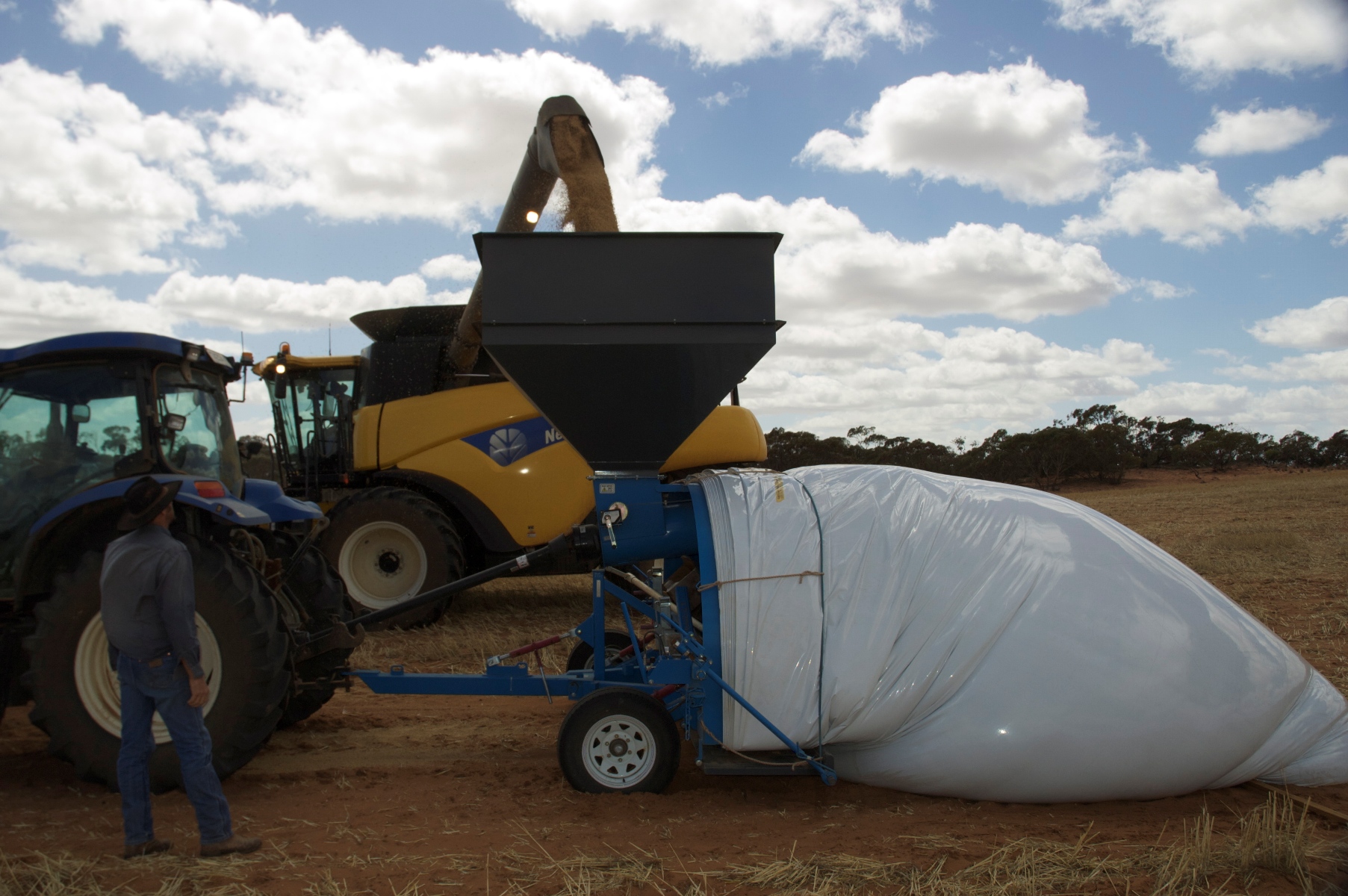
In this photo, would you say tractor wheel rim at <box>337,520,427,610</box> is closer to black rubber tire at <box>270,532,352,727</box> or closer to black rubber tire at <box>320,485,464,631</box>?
black rubber tire at <box>320,485,464,631</box>

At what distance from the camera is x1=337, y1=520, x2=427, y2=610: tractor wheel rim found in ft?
29.3

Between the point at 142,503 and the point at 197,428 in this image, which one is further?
the point at 197,428

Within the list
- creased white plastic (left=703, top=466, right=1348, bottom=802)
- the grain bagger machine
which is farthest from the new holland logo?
creased white plastic (left=703, top=466, right=1348, bottom=802)

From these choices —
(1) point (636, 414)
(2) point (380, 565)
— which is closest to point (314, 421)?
(2) point (380, 565)

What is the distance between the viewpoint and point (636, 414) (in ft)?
15.6

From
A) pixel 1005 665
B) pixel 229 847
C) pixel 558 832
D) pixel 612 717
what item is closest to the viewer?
pixel 229 847

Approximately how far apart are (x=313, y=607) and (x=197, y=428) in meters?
1.24

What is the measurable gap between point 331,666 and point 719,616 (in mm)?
2508

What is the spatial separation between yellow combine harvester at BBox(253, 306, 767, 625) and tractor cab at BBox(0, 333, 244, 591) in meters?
3.93

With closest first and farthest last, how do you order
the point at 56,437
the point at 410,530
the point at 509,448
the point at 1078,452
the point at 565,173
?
the point at 56,437 → the point at 565,173 → the point at 410,530 → the point at 509,448 → the point at 1078,452

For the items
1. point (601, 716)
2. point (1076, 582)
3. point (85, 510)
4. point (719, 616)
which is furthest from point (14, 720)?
point (1076, 582)

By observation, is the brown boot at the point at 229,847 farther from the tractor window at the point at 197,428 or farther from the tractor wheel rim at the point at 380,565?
the tractor wheel rim at the point at 380,565

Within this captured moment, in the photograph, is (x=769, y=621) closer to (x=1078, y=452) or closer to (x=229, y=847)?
(x=229, y=847)

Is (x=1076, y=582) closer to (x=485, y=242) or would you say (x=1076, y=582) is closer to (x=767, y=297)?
(x=767, y=297)
